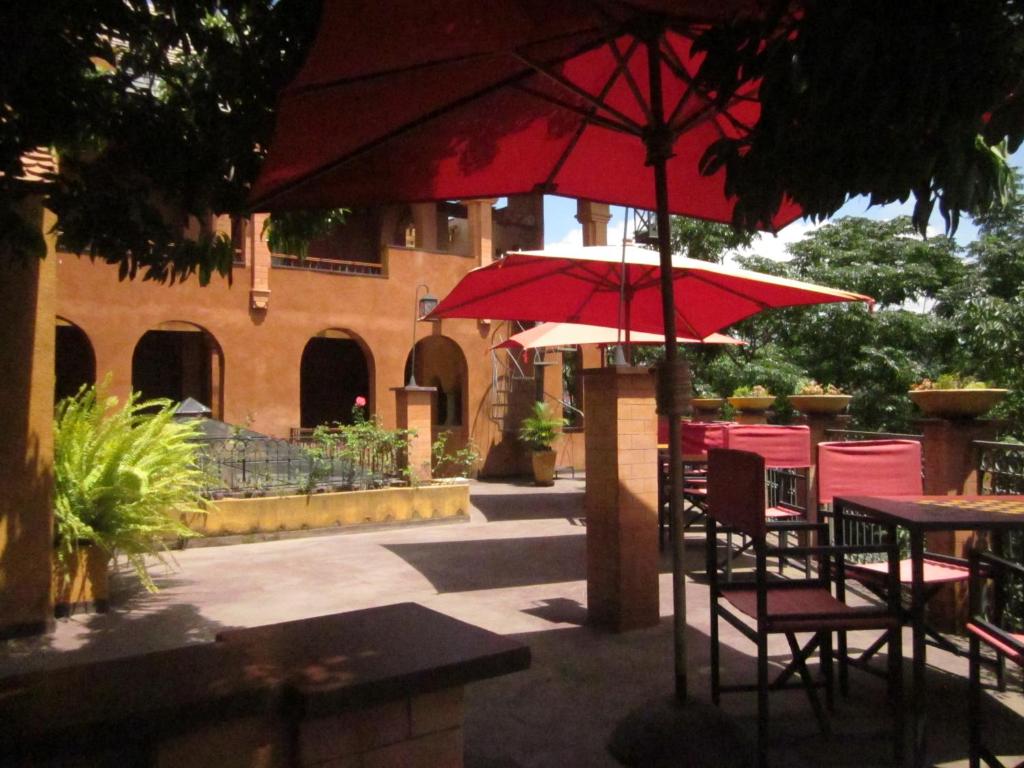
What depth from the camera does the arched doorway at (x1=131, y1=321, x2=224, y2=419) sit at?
16.6m

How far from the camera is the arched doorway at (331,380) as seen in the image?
19.3 meters

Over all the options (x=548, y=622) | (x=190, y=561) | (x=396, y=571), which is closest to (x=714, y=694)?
(x=548, y=622)

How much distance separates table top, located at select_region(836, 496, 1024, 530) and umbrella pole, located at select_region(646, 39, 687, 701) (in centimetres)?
88

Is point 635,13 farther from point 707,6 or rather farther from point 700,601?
point 700,601

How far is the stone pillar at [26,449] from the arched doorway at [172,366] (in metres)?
10.9

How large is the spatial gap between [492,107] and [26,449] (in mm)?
3653

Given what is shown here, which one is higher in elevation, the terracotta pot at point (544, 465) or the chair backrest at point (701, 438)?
the chair backrest at point (701, 438)

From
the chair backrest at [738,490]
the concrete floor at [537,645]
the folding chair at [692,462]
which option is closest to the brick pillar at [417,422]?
the concrete floor at [537,645]

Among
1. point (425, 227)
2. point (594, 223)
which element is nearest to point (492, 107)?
point (425, 227)

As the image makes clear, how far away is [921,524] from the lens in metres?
3.10

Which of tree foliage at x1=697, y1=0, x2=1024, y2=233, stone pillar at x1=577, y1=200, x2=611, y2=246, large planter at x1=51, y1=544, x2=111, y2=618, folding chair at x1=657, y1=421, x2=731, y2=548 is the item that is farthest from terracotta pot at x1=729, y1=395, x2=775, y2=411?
stone pillar at x1=577, y1=200, x2=611, y2=246

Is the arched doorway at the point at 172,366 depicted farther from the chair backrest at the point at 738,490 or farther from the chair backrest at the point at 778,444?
the chair backrest at the point at 738,490

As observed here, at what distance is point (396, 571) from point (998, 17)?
19.1ft

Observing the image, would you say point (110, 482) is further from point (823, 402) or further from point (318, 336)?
point (318, 336)
